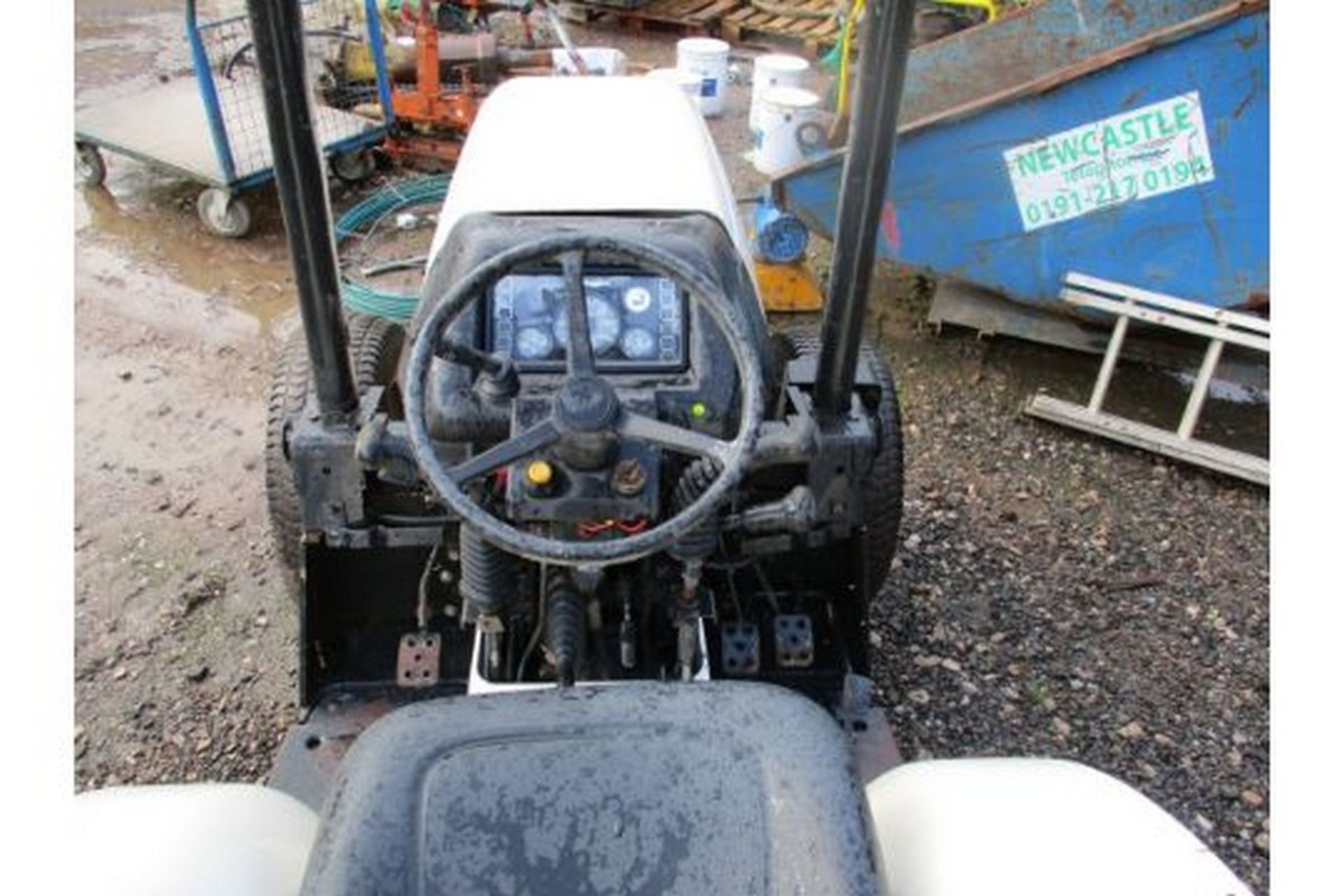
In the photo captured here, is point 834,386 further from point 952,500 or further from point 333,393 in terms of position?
point 952,500

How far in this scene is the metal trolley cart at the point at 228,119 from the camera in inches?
174

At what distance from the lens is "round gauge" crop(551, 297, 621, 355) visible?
1.86 m

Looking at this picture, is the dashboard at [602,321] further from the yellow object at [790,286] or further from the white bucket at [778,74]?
the white bucket at [778,74]

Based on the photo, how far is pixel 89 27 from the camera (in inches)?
283

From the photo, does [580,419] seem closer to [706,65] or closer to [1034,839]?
[1034,839]

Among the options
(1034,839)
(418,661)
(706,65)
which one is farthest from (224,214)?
(1034,839)

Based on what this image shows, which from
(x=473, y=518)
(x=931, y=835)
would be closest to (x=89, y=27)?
(x=473, y=518)

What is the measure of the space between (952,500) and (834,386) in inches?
51.6

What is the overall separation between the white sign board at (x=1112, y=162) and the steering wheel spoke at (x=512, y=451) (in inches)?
92.8

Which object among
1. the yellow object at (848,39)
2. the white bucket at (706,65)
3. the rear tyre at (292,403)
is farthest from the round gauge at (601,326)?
the white bucket at (706,65)

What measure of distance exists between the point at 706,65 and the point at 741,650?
4246mm

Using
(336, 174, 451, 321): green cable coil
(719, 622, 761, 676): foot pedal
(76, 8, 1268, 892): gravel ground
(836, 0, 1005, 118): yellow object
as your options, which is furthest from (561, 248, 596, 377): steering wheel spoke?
(836, 0, 1005, 118): yellow object

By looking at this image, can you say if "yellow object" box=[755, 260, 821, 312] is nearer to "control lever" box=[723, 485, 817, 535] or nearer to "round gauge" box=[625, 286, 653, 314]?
"round gauge" box=[625, 286, 653, 314]

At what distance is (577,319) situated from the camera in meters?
1.56
